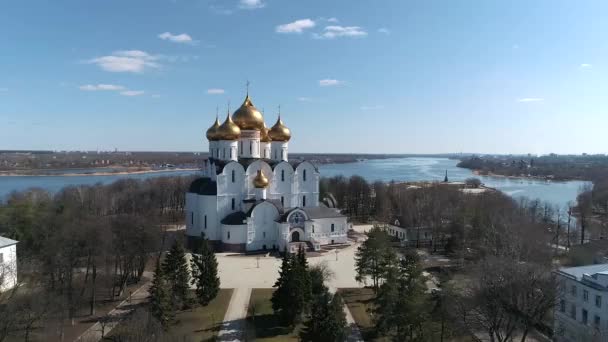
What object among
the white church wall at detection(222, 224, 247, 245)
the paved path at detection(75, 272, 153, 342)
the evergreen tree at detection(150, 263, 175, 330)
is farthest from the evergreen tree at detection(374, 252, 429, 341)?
the white church wall at detection(222, 224, 247, 245)

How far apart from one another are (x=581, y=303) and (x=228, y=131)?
2109cm

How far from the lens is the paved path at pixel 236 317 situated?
574 inches

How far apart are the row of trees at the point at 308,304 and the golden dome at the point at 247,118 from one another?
1478 centimetres

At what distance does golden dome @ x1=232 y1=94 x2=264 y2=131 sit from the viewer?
29625 millimetres

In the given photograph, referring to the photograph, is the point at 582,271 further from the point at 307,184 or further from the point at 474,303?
the point at 307,184

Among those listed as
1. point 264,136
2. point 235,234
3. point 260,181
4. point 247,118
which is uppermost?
point 247,118

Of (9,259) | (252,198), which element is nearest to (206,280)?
(9,259)

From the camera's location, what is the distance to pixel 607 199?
127ft

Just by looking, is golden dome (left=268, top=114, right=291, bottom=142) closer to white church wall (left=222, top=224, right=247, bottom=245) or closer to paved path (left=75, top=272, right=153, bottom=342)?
white church wall (left=222, top=224, right=247, bottom=245)

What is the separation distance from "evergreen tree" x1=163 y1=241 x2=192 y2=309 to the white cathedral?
9.41 meters

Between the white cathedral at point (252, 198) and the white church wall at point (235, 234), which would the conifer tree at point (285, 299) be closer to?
the white cathedral at point (252, 198)

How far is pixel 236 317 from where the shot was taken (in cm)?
1625

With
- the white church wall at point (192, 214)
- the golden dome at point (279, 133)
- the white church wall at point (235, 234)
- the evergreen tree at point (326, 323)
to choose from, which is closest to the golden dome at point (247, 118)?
the golden dome at point (279, 133)

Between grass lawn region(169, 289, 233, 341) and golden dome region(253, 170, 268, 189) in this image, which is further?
golden dome region(253, 170, 268, 189)
